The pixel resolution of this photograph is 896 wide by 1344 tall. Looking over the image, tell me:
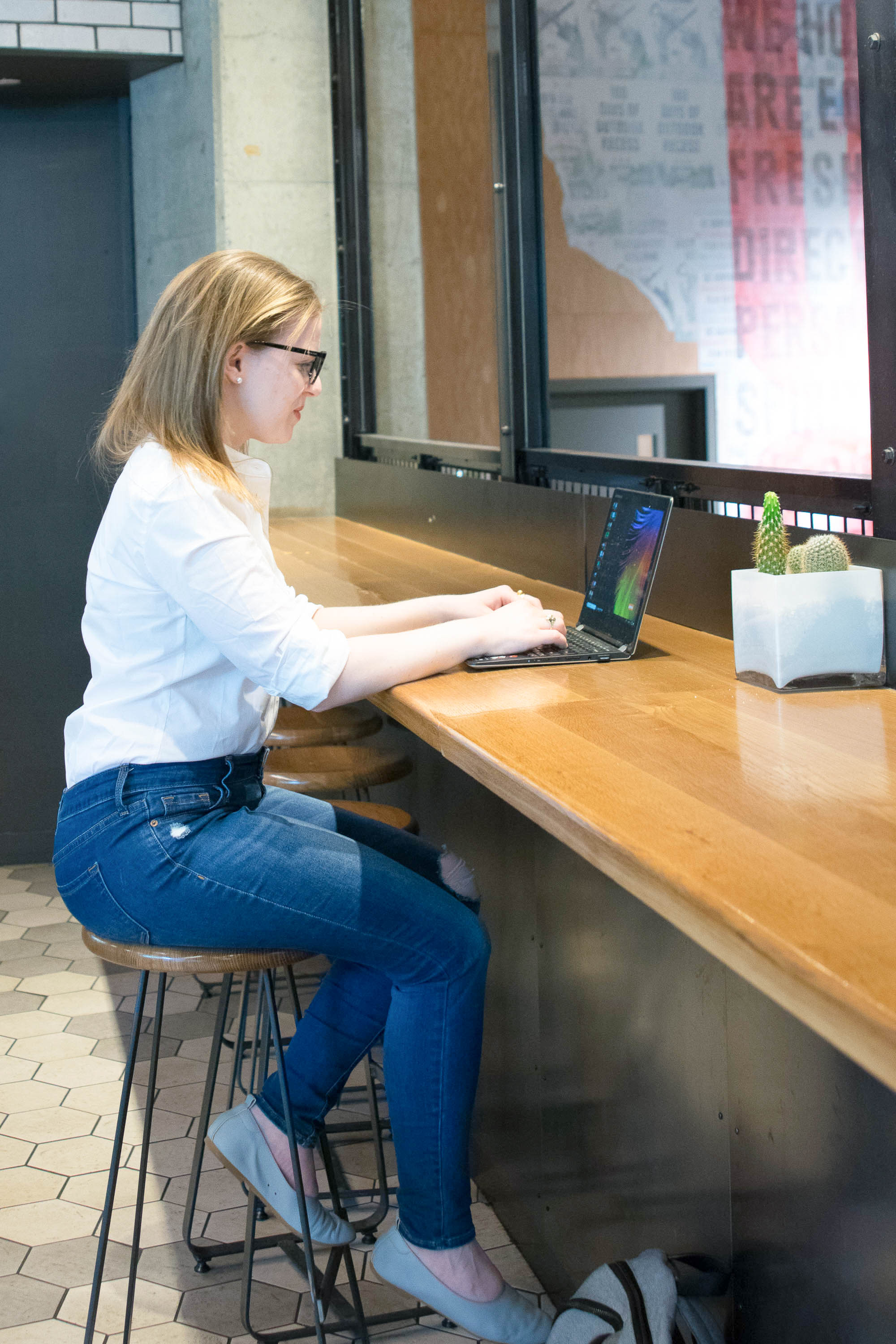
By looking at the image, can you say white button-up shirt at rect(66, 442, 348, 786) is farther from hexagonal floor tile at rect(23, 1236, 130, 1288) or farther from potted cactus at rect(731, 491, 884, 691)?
hexagonal floor tile at rect(23, 1236, 130, 1288)

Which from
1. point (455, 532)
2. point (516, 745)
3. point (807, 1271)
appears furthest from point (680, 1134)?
point (455, 532)

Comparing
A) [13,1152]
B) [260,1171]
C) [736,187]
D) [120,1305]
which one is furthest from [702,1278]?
[736,187]

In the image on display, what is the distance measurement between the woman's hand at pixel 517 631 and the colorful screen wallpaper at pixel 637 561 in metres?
0.10

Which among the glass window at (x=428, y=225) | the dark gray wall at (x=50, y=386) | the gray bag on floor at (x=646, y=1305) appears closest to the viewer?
the gray bag on floor at (x=646, y=1305)

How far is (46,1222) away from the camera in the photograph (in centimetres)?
242

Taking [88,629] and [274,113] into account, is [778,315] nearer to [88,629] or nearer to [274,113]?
[274,113]

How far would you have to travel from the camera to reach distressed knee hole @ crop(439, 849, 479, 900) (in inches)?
75.4

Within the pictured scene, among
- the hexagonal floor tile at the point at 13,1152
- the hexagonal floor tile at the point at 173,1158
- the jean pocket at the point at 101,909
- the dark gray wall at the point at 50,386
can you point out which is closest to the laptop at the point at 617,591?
the jean pocket at the point at 101,909

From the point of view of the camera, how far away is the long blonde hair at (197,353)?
1.76m

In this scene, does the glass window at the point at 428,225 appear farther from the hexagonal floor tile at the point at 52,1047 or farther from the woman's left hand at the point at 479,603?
the hexagonal floor tile at the point at 52,1047

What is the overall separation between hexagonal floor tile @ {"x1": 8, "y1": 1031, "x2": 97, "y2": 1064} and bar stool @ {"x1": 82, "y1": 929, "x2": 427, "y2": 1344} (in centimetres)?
91

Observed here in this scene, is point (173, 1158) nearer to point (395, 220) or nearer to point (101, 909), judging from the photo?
point (101, 909)

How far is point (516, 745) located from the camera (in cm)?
140

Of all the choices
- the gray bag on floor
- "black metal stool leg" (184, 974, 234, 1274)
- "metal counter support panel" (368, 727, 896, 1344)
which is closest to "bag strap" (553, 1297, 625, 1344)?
the gray bag on floor
